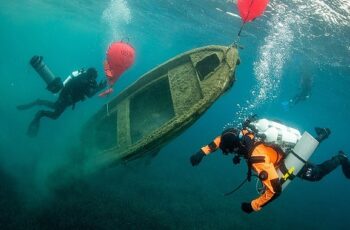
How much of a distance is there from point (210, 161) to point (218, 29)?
11438 mm

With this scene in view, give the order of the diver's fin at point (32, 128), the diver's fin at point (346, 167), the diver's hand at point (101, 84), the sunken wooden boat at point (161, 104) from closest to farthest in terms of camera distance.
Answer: the sunken wooden boat at point (161, 104)
the diver's fin at point (346, 167)
the diver's hand at point (101, 84)
the diver's fin at point (32, 128)

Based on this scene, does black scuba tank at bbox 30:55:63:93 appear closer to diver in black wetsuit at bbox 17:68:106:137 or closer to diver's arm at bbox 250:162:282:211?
diver in black wetsuit at bbox 17:68:106:137

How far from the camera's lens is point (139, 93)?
9469 mm

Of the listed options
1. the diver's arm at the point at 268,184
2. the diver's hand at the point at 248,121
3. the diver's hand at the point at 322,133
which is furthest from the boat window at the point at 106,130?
the diver's hand at the point at 322,133

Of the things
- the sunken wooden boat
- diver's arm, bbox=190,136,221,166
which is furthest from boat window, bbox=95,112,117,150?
diver's arm, bbox=190,136,221,166

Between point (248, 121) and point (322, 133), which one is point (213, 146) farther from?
point (322, 133)

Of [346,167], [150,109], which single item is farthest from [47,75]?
[346,167]

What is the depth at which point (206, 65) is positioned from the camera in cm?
786

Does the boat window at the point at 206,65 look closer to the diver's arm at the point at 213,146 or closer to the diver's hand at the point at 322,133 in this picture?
the diver's arm at the point at 213,146

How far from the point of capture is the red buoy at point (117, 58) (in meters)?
8.12

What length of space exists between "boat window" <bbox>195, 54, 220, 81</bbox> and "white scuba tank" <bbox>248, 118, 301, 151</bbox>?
6.51 feet

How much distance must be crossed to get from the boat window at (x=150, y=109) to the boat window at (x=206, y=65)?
1468 millimetres

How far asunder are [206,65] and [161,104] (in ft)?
6.96

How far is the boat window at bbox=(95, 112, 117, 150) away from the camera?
388 inches
